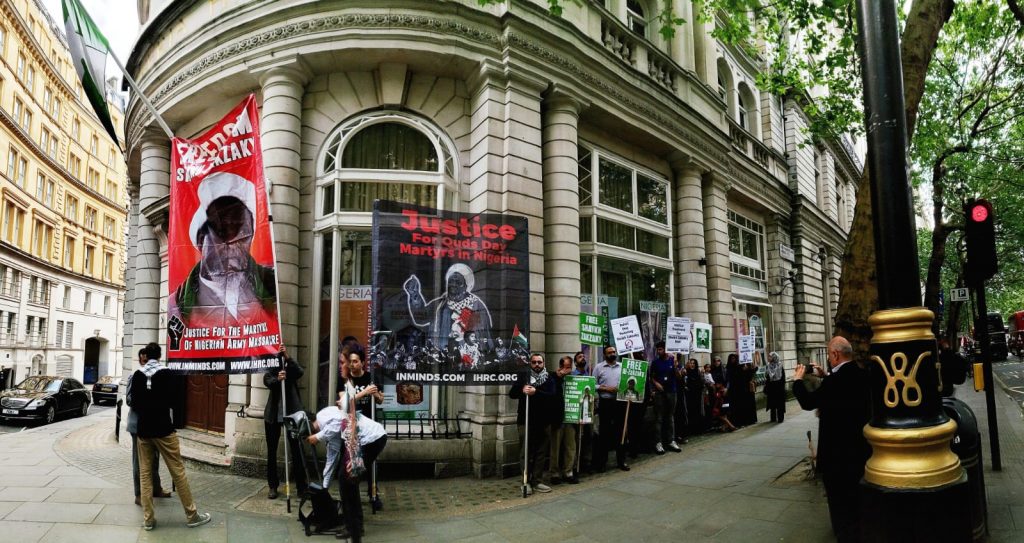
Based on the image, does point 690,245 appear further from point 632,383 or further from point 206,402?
point 206,402

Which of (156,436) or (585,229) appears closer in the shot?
(156,436)

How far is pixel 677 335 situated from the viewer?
1153 centimetres

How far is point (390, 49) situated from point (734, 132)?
12253mm

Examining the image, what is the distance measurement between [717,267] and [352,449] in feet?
38.3

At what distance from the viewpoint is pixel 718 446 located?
34.9ft

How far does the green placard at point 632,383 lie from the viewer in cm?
938

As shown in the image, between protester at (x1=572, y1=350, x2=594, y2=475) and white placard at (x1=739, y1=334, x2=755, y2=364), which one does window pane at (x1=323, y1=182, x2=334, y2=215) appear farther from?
white placard at (x1=739, y1=334, x2=755, y2=364)

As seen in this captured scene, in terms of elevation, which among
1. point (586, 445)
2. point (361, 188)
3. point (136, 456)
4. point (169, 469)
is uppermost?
point (361, 188)

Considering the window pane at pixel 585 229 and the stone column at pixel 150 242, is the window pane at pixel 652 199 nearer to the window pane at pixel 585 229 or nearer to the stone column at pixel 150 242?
the window pane at pixel 585 229

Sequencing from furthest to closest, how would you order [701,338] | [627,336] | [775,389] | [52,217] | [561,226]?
[52,217]
[775,389]
[701,338]
[561,226]
[627,336]

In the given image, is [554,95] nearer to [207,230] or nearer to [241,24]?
[241,24]

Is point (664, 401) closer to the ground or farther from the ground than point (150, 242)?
closer to the ground

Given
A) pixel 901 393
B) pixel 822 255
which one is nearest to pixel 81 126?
pixel 822 255

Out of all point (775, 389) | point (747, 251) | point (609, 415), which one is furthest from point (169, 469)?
point (747, 251)
